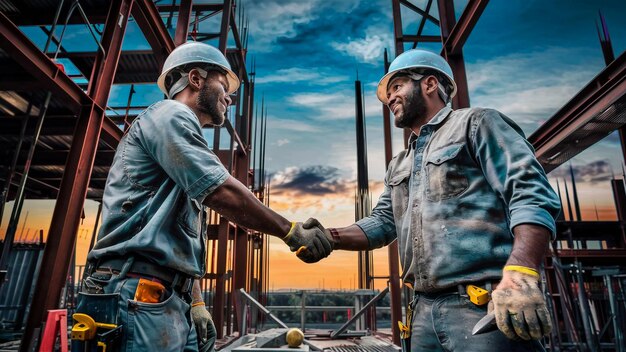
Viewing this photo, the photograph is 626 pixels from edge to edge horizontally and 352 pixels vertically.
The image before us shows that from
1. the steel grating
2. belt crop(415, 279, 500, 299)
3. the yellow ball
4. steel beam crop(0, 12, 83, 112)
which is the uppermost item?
steel beam crop(0, 12, 83, 112)

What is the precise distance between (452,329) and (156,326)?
1556 millimetres

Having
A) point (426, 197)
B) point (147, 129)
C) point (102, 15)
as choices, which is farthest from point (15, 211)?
point (426, 197)

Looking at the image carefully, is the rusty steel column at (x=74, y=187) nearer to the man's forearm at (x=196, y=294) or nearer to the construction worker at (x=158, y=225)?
the man's forearm at (x=196, y=294)

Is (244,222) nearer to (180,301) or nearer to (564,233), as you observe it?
(180,301)

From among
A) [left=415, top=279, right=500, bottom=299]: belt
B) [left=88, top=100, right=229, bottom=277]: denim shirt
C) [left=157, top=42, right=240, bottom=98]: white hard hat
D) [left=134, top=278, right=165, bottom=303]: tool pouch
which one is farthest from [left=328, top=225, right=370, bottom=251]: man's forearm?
[left=157, top=42, right=240, bottom=98]: white hard hat

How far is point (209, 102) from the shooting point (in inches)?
113

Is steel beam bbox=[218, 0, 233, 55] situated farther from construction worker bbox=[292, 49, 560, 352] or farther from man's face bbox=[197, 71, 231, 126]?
construction worker bbox=[292, 49, 560, 352]

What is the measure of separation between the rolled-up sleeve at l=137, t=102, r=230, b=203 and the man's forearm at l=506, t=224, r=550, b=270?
1598 millimetres

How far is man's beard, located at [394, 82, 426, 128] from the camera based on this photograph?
291cm

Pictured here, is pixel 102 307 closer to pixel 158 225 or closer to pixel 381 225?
pixel 158 225

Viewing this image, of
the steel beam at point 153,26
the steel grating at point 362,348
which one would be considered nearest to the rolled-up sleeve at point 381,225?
the steel beam at point 153,26

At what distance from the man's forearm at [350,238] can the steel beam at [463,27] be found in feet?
12.0

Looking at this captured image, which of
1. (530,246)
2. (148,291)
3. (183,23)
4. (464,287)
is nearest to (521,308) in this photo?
(530,246)

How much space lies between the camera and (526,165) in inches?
76.8
